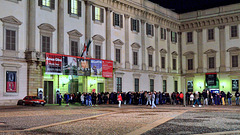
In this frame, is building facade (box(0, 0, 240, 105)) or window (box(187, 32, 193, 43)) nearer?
building facade (box(0, 0, 240, 105))

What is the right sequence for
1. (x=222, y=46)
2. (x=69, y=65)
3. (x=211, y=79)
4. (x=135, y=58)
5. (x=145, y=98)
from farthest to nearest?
(x=211, y=79), (x=222, y=46), (x=135, y=58), (x=145, y=98), (x=69, y=65)

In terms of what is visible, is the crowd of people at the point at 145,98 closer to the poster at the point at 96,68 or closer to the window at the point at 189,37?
the poster at the point at 96,68

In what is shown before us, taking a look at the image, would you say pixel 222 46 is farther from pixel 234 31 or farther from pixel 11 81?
pixel 11 81

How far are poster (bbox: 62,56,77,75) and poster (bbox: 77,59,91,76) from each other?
652 millimetres

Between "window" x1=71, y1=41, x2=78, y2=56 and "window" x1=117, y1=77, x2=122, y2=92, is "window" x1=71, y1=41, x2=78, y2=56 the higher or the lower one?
the higher one

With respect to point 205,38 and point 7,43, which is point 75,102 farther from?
point 205,38

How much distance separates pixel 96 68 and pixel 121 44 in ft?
22.4

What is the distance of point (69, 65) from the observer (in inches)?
1414

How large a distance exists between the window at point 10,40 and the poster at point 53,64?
3443mm

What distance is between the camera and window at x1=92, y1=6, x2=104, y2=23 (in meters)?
40.6

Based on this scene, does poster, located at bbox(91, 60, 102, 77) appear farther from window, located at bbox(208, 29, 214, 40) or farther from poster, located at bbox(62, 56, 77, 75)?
window, located at bbox(208, 29, 214, 40)

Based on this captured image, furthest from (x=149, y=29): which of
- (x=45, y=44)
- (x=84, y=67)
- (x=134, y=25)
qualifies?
(x=45, y=44)

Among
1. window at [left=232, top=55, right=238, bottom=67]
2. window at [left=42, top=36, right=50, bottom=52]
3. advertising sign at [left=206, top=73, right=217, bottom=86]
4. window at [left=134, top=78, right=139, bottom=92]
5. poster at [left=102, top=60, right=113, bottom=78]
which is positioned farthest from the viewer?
advertising sign at [left=206, top=73, right=217, bottom=86]

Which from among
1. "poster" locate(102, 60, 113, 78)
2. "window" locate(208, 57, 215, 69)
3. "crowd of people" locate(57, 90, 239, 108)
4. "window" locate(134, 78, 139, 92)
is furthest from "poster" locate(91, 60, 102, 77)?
"window" locate(208, 57, 215, 69)
